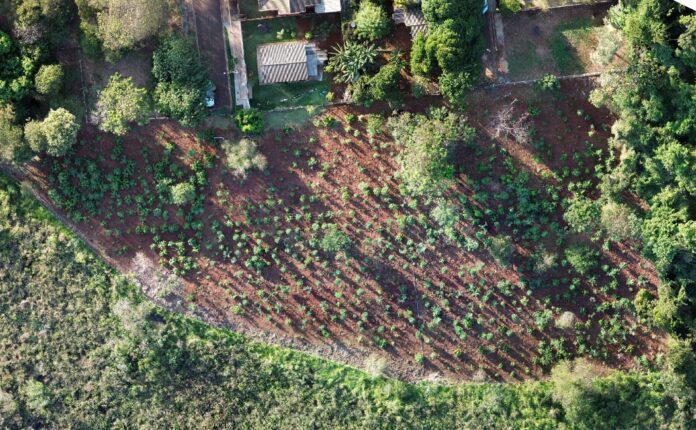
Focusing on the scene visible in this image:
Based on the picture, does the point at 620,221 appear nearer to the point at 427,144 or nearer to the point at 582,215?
the point at 582,215

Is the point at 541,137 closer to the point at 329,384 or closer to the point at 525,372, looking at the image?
the point at 525,372

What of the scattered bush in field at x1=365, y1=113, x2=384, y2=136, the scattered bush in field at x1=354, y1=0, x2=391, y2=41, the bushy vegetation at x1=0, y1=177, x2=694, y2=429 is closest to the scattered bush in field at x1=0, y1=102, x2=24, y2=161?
the bushy vegetation at x1=0, y1=177, x2=694, y2=429

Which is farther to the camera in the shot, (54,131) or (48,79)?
(48,79)

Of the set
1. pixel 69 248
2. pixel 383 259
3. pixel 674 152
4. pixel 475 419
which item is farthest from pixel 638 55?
pixel 69 248

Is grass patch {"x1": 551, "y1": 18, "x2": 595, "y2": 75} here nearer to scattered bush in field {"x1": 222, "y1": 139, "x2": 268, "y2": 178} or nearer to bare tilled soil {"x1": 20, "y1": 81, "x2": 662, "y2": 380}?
bare tilled soil {"x1": 20, "y1": 81, "x2": 662, "y2": 380}

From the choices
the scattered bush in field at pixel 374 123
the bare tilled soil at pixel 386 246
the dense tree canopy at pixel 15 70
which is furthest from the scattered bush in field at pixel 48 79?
the scattered bush in field at pixel 374 123

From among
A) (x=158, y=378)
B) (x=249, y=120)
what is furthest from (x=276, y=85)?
(x=158, y=378)

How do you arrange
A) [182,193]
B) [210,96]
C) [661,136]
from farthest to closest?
[210,96]
[182,193]
[661,136]
